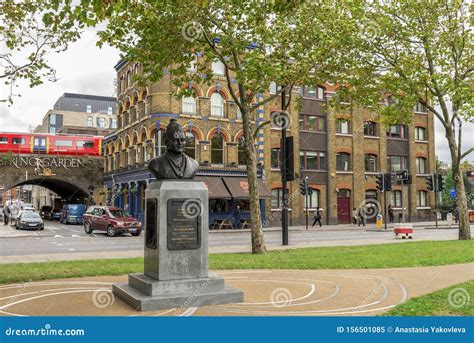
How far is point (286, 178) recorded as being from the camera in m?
18.3

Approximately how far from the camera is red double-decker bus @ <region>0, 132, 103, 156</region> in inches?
1880

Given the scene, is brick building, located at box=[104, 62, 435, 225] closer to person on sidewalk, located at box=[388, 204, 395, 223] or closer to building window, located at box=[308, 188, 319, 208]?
building window, located at box=[308, 188, 319, 208]

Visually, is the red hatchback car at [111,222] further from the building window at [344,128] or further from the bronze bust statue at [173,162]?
the building window at [344,128]

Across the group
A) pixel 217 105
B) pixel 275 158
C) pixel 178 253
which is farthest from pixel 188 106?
pixel 178 253

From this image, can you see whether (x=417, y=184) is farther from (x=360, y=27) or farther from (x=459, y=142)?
(x=360, y=27)

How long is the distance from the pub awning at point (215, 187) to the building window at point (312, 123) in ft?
30.1

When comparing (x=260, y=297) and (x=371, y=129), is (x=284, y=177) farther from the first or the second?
(x=371, y=129)

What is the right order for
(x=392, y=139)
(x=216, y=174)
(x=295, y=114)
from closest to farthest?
(x=216, y=174) < (x=295, y=114) < (x=392, y=139)

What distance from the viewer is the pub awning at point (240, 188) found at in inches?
1378

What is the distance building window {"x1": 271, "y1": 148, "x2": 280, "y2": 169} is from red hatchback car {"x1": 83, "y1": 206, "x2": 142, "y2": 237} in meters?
14.0

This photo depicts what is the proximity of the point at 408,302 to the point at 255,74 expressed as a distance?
8.41 meters

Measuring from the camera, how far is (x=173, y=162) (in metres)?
8.30

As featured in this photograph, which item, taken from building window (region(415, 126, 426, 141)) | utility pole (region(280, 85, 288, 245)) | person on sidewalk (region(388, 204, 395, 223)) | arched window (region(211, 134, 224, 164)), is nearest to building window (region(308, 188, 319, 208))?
person on sidewalk (region(388, 204, 395, 223))

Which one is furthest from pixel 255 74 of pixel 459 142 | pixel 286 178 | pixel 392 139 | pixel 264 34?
pixel 392 139
